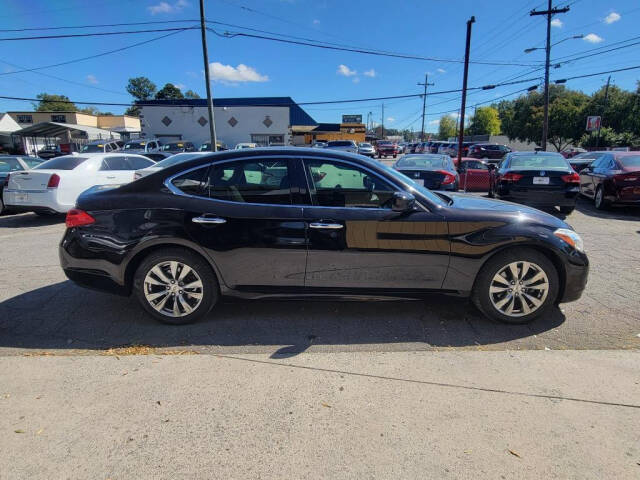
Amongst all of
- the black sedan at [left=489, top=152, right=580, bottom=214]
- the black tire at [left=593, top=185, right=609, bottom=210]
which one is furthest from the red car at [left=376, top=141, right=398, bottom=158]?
the black sedan at [left=489, top=152, right=580, bottom=214]

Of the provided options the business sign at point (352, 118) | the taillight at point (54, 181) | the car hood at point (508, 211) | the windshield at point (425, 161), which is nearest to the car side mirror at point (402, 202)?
the car hood at point (508, 211)

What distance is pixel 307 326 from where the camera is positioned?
11.9 feet

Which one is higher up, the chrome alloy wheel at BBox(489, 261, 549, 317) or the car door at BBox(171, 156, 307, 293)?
the car door at BBox(171, 156, 307, 293)

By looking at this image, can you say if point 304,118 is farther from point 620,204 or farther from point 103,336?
point 103,336

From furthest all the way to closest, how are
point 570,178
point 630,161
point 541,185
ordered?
point 630,161
point 541,185
point 570,178

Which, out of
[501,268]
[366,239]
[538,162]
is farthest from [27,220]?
[538,162]

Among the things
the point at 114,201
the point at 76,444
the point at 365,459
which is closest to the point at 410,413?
the point at 365,459

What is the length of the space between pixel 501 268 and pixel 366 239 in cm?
122

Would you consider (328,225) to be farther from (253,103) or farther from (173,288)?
(253,103)

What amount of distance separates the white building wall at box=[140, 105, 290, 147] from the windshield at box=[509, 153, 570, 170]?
2998 cm

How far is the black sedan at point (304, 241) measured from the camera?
3406mm

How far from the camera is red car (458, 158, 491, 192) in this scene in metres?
13.2

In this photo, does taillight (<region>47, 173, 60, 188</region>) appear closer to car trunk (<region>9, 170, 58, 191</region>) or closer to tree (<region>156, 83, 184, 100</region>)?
car trunk (<region>9, 170, 58, 191</region>)

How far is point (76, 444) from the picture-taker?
2193 mm
